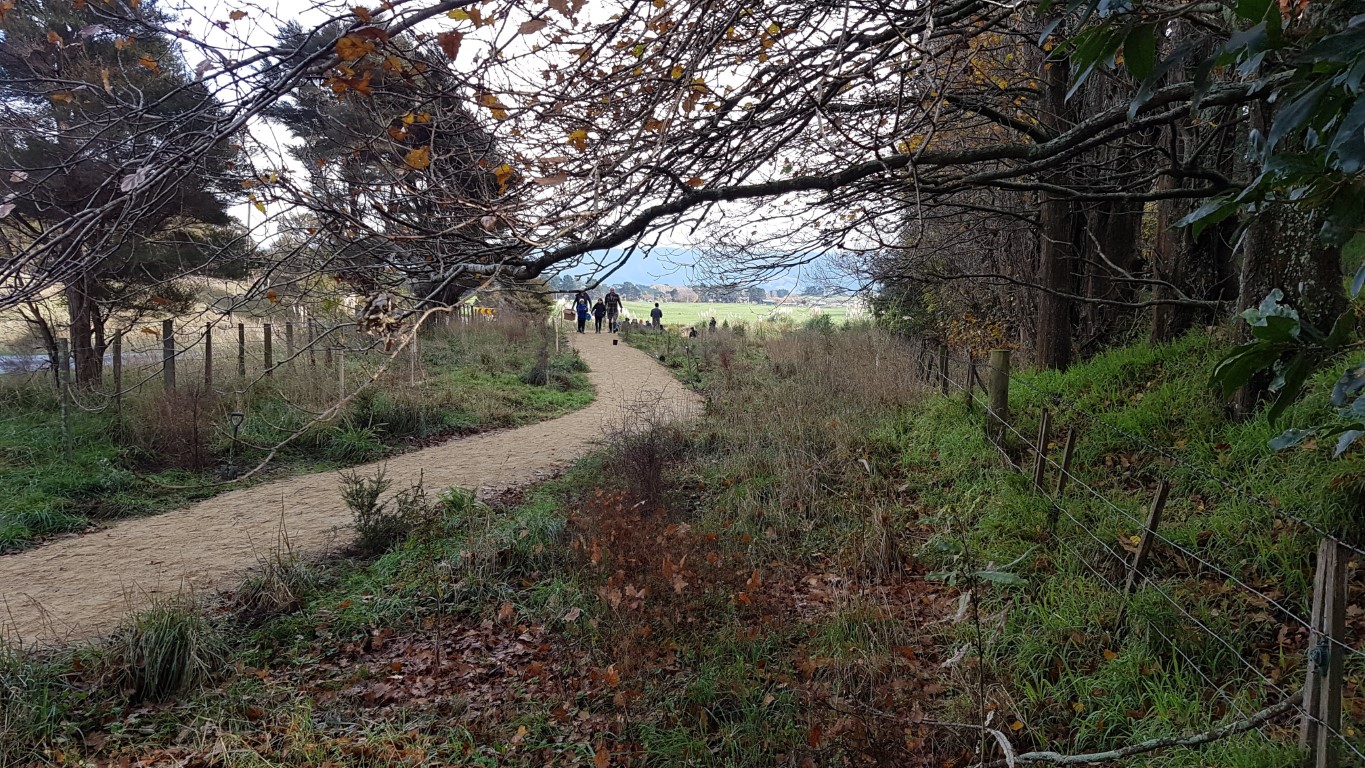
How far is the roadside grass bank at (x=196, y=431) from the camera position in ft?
23.6

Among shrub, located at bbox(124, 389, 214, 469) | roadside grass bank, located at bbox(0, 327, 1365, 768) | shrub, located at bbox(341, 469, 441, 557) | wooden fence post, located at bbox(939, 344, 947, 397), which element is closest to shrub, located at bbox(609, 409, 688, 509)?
roadside grass bank, located at bbox(0, 327, 1365, 768)

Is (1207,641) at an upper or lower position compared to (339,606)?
upper

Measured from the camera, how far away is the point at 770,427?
8305 mm

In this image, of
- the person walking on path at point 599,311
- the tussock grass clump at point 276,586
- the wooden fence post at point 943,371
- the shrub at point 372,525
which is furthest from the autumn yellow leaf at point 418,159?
the person walking on path at point 599,311

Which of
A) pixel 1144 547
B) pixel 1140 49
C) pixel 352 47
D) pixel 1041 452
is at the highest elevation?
pixel 352 47

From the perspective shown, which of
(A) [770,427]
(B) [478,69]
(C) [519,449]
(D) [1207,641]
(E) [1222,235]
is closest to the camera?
(B) [478,69]

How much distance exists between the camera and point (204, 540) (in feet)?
21.4

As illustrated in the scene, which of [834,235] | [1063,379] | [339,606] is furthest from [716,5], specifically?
[1063,379]

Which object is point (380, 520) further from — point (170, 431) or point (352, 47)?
point (352, 47)

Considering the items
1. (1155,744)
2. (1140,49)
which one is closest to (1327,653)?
(1155,744)

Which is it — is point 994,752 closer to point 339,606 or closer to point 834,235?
point 834,235

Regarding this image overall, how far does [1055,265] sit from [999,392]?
219cm

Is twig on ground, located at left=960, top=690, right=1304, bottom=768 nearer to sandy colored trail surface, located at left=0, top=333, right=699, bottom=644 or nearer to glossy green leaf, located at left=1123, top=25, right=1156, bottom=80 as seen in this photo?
glossy green leaf, located at left=1123, top=25, right=1156, bottom=80

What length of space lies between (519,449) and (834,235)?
269 inches
